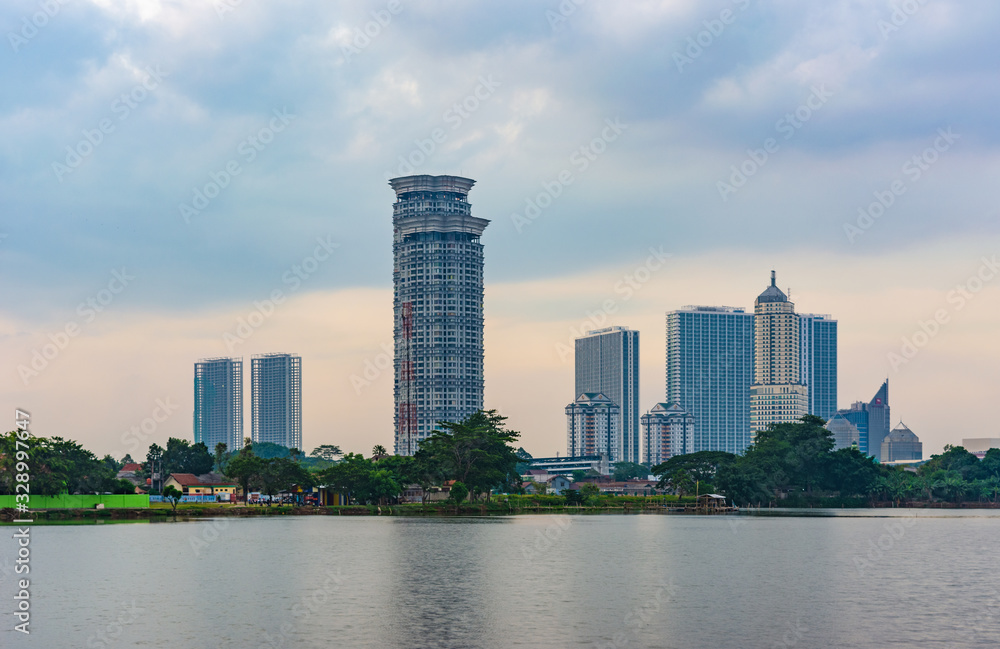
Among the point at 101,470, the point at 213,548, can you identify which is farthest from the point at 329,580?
the point at 101,470

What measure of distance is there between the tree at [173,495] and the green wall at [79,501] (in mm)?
3326

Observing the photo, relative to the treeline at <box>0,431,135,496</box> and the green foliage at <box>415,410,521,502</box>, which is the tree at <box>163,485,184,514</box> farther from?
the green foliage at <box>415,410,521,502</box>

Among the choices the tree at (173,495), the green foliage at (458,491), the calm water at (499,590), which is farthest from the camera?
the green foliage at (458,491)

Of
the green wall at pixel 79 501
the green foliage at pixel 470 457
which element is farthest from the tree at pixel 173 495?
the green foliage at pixel 470 457

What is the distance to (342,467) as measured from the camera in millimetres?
153750

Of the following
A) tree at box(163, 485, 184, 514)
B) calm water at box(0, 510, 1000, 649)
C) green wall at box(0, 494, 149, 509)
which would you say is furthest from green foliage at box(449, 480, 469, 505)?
calm water at box(0, 510, 1000, 649)

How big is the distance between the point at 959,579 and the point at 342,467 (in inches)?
3939

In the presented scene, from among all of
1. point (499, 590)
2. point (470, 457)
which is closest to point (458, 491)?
point (470, 457)

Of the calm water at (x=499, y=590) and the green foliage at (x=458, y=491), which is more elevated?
the calm water at (x=499, y=590)

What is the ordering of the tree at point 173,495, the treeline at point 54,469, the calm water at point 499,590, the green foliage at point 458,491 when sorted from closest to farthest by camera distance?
the calm water at point 499,590, the treeline at point 54,469, the tree at point 173,495, the green foliage at point 458,491

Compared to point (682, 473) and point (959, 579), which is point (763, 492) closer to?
point (682, 473)

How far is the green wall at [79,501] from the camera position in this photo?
12334 cm

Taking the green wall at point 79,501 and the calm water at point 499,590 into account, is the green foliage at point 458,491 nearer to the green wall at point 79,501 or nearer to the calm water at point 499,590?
the green wall at point 79,501

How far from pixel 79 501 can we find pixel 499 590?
88474mm
